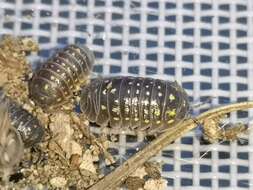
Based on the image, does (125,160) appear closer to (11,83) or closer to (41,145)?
(41,145)

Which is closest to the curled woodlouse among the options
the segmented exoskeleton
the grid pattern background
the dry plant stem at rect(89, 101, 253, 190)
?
the dry plant stem at rect(89, 101, 253, 190)

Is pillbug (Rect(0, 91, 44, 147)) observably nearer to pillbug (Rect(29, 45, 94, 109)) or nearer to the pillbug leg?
pillbug (Rect(29, 45, 94, 109))

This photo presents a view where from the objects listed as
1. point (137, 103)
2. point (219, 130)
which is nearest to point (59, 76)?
point (137, 103)

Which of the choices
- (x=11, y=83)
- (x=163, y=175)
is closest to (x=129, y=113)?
(x=163, y=175)

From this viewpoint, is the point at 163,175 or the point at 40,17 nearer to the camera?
the point at 163,175

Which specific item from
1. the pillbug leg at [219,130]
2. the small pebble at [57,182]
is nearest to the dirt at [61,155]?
the small pebble at [57,182]

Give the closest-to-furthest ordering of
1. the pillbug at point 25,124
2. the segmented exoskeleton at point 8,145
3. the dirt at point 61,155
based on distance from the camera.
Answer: the segmented exoskeleton at point 8,145, the pillbug at point 25,124, the dirt at point 61,155

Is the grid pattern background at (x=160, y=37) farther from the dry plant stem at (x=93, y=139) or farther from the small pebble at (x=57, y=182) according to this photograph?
the small pebble at (x=57, y=182)
